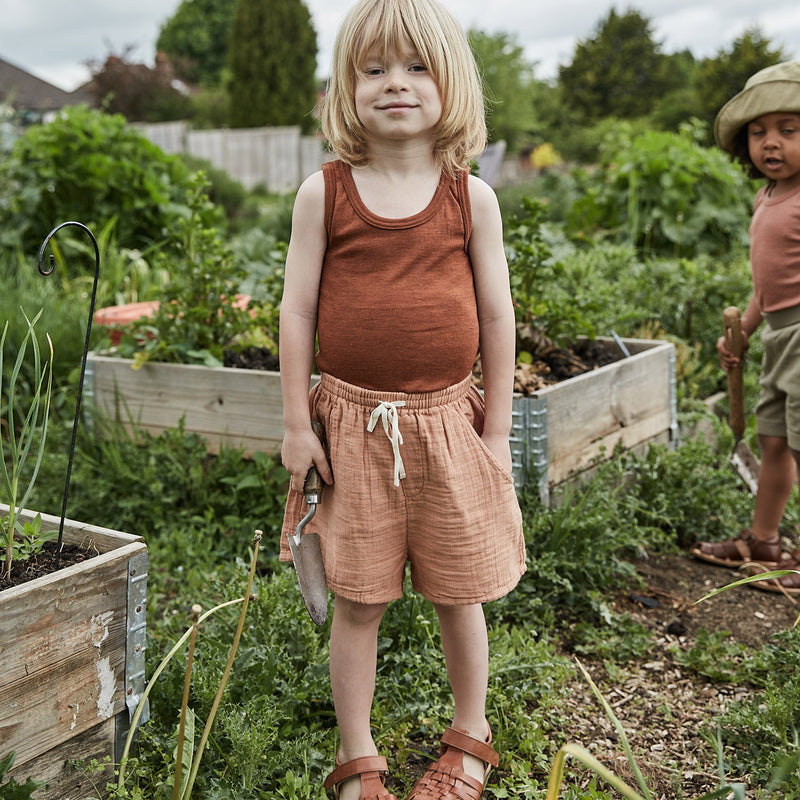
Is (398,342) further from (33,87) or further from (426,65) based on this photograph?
(33,87)

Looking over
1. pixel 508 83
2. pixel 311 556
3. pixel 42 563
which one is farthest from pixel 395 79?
pixel 508 83

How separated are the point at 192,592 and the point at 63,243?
12.4 feet

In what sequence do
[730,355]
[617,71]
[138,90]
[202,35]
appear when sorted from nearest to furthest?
[730,355] → [138,90] → [617,71] → [202,35]

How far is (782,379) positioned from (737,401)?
0.96 feet

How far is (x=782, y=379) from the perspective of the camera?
114 inches

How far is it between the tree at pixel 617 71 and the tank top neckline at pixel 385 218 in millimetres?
34463

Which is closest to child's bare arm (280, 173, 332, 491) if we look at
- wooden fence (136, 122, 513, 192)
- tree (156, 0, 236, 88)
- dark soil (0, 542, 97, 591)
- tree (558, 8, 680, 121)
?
dark soil (0, 542, 97, 591)

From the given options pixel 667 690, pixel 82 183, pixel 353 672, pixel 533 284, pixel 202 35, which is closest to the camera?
pixel 353 672

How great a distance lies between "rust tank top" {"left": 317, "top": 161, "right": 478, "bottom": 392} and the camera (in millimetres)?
1700

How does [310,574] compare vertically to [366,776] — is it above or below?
above

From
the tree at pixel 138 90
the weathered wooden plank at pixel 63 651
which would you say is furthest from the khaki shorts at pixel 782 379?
the tree at pixel 138 90

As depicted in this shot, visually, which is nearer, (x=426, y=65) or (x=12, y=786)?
(x=12, y=786)

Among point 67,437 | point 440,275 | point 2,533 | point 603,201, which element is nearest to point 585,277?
point 603,201

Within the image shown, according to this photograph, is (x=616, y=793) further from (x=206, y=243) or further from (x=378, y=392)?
(x=206, y=243)
